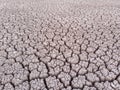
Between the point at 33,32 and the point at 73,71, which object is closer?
the point at 73,71

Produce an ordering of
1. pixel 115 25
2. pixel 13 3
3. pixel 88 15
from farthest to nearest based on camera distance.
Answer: pixel 13 3
pixel 88 15
pixel 115 25

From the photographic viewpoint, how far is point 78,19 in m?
3.04

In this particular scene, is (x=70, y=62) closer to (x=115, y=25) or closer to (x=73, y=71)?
(x=73, y=71)

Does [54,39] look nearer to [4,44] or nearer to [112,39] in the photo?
[4,44]

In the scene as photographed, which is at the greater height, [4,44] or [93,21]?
[93,21]

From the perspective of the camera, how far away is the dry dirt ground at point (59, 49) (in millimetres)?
1513

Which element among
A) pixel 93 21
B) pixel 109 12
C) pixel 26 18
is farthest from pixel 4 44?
pixel 109 12

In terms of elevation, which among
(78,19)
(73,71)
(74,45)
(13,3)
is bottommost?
(73,71)

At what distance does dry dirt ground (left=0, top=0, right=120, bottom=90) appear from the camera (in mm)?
1513

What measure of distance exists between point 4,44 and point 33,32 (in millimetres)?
605

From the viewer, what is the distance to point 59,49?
2051mm

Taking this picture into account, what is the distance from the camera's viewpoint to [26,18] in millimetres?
3057

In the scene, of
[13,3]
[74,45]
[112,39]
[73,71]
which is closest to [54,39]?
[74,45]

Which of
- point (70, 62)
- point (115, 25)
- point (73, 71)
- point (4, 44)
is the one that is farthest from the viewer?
point (115, 25)
